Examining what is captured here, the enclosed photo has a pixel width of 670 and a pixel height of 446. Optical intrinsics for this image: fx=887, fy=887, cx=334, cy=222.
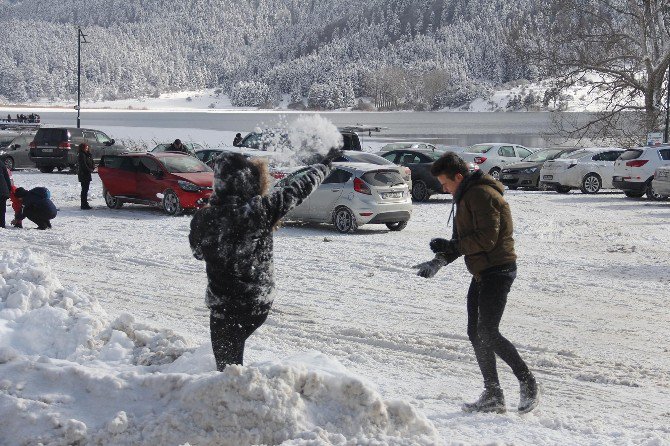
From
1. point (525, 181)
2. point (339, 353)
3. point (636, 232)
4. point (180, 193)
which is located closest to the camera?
point (339, 353)

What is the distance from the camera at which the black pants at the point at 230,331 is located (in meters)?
5.33

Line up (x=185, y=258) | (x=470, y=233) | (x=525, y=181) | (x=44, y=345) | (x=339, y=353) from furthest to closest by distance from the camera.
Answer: (x=525, y=181) → (x=185, y=258) → (x=339, y=353) → (x=44, y=345) → (x=470, y=233)

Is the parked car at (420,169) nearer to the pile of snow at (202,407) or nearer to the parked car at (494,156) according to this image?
the parked car at (494,156)

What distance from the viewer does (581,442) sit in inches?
215

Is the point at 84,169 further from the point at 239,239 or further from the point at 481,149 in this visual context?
the point at 239,239

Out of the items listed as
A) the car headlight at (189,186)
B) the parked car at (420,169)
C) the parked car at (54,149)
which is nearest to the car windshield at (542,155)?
the parked car at (420,169)

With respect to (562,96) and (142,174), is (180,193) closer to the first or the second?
(142,174)

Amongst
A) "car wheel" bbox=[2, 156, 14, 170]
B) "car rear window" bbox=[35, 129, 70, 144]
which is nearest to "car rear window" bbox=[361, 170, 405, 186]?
"car rear window" bbox=[35, 129, 70, 144]

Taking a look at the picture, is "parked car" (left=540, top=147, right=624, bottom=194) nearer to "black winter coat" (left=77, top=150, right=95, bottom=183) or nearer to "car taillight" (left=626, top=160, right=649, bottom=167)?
"car taillight" (left=626, top=160, right=649, bottom=167)

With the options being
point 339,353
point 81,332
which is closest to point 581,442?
point 339,353

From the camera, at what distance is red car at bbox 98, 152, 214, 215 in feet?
64.4

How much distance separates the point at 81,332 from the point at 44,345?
0.30 meters

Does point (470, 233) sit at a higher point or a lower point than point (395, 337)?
higher

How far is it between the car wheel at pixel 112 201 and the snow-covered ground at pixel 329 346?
440 cm
